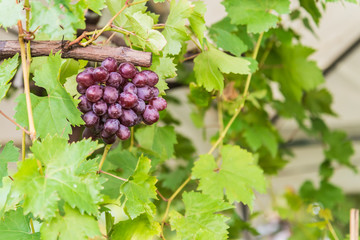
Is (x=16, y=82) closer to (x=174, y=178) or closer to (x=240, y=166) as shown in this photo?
(x=174, y=178)

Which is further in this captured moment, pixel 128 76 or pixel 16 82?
pixel 16 82

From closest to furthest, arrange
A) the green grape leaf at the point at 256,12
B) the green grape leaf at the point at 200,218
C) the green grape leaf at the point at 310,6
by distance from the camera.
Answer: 1. the green grape leaf at the point at 200,218
2. the green grape leaf at the point at 256,12
3. the green grape leaf at the point at 310,6

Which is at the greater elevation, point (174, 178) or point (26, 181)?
point (26, 181)

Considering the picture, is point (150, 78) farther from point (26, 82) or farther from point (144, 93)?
point (26, 82)

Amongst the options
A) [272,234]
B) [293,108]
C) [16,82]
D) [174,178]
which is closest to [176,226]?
[174,178]

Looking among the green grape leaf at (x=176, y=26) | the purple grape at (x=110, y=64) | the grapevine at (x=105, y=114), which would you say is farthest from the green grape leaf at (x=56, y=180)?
the green grape leaf at (x=176, y=26)

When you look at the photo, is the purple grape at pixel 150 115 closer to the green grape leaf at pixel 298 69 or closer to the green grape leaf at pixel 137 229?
the green grape leaf at pixel 137 229
